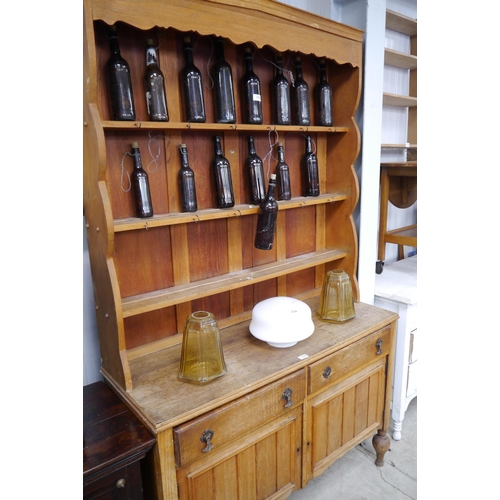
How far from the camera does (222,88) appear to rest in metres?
1.48

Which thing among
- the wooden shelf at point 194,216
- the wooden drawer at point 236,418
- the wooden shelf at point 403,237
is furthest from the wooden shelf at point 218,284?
the wooden shelf at point 403,237

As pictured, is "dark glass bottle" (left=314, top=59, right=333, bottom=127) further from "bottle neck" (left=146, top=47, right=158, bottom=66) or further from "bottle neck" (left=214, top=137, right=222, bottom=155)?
"bottle neck" (left=146, top=47, right=158, bottom=66)

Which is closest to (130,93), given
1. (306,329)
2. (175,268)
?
(175,268)

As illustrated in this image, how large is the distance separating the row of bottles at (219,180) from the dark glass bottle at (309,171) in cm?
2

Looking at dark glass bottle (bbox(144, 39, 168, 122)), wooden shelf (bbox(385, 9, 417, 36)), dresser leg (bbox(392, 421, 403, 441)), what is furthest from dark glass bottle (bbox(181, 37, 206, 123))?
dresser leg (bbox(392, 421, 403, 441))

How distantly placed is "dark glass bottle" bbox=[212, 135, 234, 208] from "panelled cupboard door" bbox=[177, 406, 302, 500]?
0.85 meters

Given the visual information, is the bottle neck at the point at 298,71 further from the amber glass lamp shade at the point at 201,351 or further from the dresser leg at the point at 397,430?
the dresser leg at the point at 397,430

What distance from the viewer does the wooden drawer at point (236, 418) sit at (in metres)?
1.18

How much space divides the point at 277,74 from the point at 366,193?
72cm

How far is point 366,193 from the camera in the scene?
198 centimetres

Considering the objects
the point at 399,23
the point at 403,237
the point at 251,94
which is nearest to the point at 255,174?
the point at 251,94

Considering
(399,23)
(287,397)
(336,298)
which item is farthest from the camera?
(399,23)

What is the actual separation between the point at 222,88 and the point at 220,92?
0.02m

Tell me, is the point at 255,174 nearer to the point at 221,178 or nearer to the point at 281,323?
the point at 221,178
